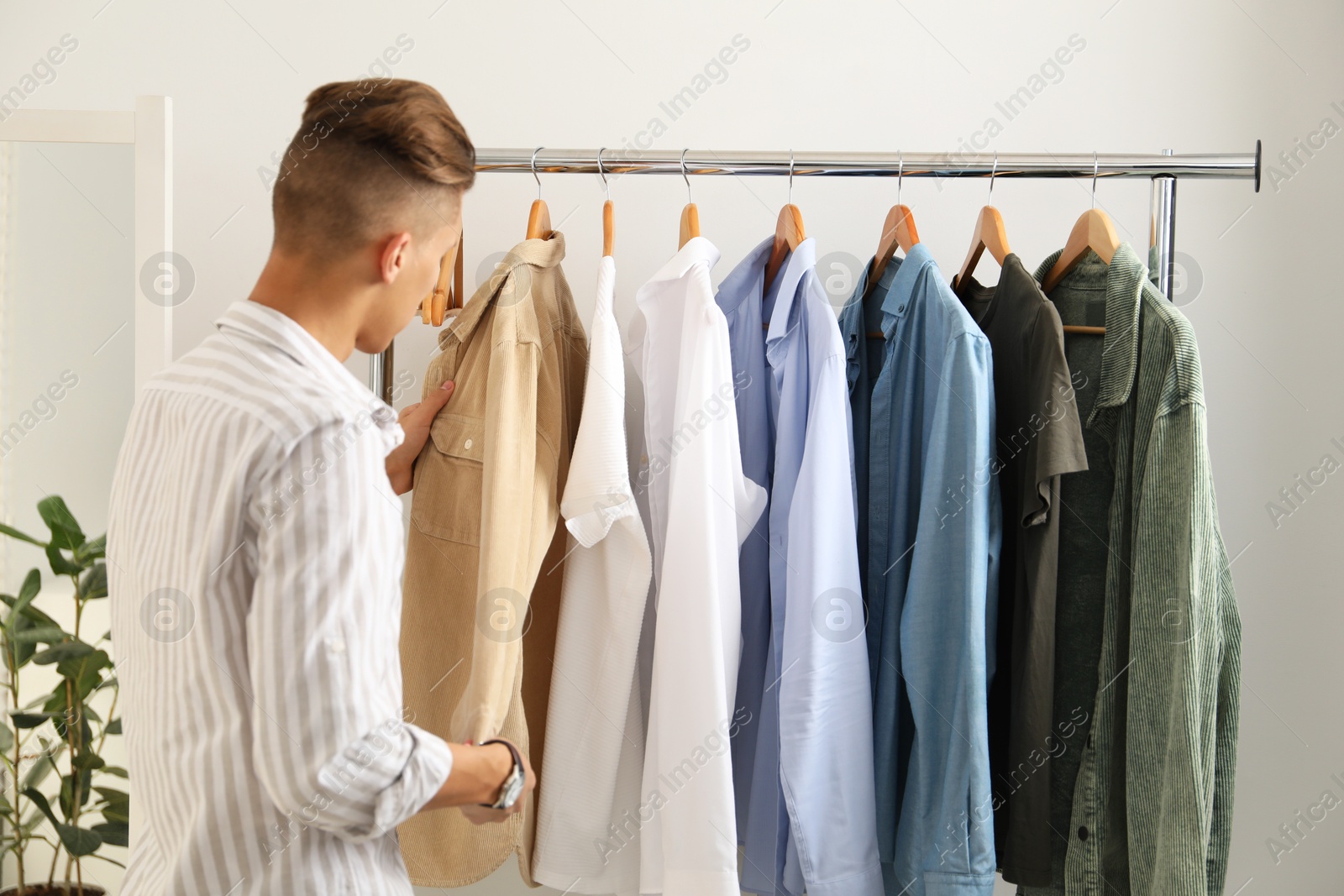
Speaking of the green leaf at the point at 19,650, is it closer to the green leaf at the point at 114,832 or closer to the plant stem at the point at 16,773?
Answer: the plant stem at the point at 16,773

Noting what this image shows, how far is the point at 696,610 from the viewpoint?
3.88 ft

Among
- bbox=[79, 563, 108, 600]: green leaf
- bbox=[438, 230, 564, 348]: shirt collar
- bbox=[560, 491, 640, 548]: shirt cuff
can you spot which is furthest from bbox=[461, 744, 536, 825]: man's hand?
bbox=[79, 563, 108, 600]: green leaf

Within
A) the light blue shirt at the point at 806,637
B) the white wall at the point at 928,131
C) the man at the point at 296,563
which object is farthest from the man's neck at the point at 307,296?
the white wall at the point at 928,131

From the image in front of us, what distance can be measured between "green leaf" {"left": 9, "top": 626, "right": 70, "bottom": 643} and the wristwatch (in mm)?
968

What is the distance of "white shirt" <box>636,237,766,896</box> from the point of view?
1.16 m

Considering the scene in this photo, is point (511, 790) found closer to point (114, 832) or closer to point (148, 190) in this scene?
point (114, 832)

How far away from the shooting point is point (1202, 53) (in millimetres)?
1645

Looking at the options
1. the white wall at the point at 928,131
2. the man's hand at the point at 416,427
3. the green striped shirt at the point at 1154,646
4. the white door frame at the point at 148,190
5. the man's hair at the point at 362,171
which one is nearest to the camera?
the man's hair at the point at 362,171

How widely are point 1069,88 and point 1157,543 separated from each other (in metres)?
0.92

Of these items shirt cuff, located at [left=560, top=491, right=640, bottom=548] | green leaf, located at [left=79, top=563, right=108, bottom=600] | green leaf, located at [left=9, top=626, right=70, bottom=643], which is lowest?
green leaf, located at [left=9, top=626, right=70, bottom=643]

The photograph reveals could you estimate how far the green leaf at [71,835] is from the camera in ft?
4.80

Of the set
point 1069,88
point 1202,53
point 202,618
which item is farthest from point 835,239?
point 202,618

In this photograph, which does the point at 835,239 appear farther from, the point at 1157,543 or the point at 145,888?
the point at 145,888

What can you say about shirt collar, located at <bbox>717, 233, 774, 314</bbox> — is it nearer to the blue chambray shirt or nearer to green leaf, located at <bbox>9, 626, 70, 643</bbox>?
the blue chambray shirt
